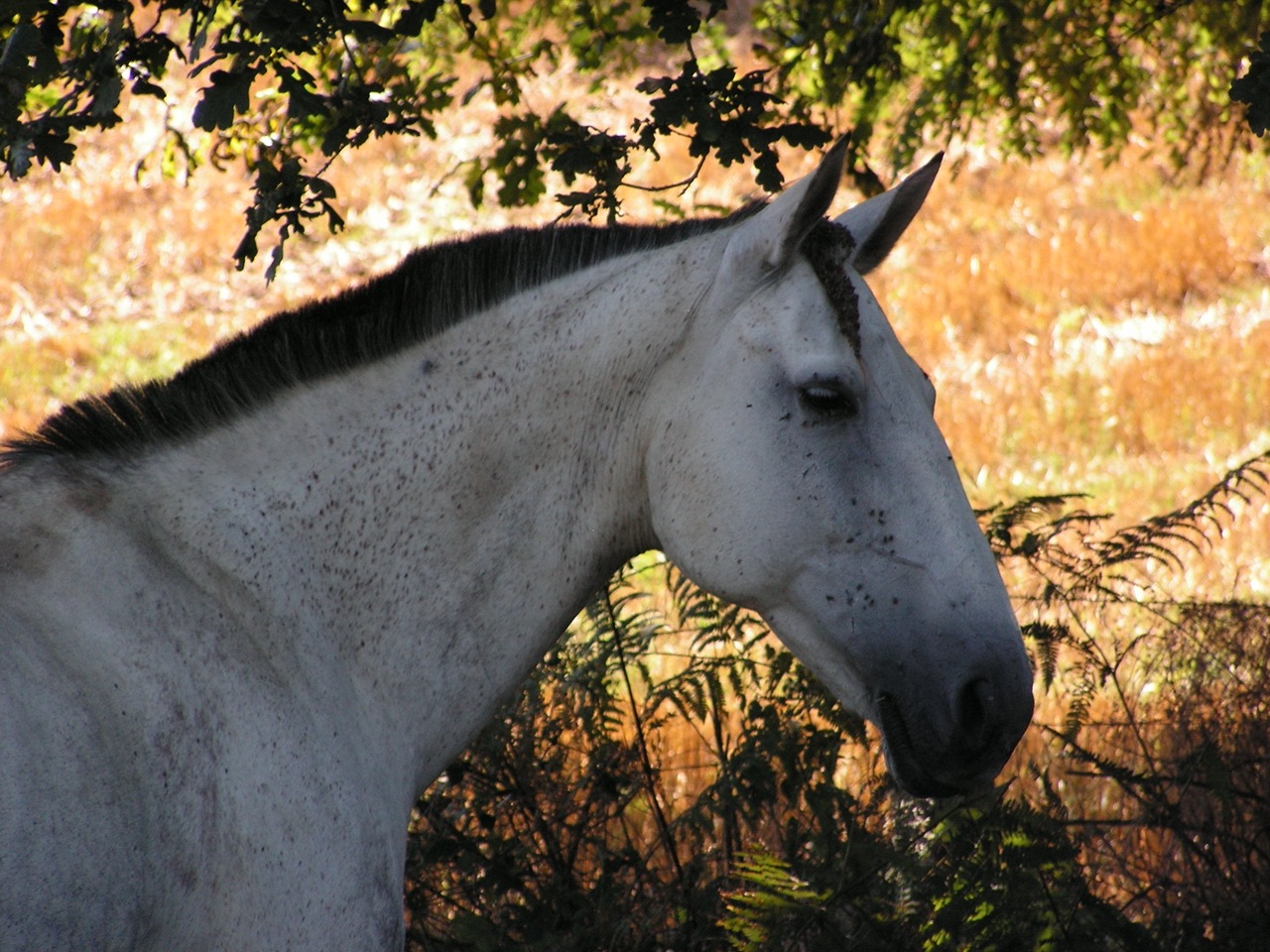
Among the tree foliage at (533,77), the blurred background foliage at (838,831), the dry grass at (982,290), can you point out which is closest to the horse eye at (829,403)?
the tree foliage at (533,77)

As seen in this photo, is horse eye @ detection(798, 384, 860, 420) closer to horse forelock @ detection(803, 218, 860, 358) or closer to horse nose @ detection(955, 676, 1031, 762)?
horse forelock @ detection(803, 218, 860, 358)

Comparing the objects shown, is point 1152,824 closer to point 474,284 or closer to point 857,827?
point 857,827

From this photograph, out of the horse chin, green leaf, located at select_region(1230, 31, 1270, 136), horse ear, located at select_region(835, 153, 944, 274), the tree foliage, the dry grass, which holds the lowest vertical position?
the horse chin

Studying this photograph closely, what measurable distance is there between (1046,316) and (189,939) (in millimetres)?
14128

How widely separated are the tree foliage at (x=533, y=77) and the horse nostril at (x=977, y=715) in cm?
149

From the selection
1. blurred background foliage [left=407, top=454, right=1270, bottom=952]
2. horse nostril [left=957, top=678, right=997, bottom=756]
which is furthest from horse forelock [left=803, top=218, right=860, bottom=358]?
blurred background foliage [left=407, top=454, right=1270, bottom=952]

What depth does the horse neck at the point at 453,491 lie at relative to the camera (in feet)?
8.04

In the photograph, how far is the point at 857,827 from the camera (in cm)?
363

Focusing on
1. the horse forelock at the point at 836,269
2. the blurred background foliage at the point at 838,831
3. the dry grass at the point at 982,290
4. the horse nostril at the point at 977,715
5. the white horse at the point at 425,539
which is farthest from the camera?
the dry grass at the point at 982,290

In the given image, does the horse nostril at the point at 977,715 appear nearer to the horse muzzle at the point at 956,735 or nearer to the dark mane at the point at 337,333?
the horse muzzle at the point at 956,735

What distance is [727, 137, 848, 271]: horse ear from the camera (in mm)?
2273

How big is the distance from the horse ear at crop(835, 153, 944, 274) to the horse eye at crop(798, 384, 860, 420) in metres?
0.38

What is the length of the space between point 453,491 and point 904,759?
3.52 ft

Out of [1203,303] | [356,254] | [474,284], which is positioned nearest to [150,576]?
[474,284]
